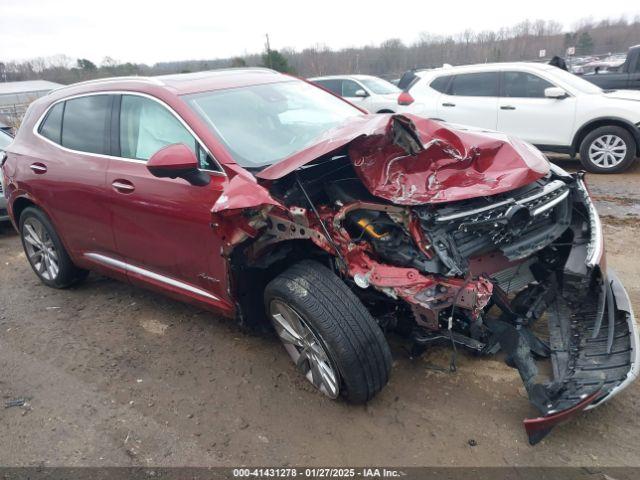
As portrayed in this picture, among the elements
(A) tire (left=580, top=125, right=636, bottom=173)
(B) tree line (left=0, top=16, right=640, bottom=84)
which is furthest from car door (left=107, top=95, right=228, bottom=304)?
(B) tree line (left=0, top=16, right=640, bottom=84)

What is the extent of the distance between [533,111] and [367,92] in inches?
146

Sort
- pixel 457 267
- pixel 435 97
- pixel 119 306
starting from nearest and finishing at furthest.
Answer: pixel 457 267 → pixel 119 306 → pixel 435 97

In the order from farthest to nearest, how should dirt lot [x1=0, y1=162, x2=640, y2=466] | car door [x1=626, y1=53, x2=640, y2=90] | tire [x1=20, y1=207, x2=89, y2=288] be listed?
1. car door [x1=626, y1=53, x2=640, y2=90]
2. tire [x1=20, y1=207, x2=89, y2=288]
3. dirt lot [x1=0, y1=162, x2=640, y2=466]

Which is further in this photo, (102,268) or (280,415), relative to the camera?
(102,268)

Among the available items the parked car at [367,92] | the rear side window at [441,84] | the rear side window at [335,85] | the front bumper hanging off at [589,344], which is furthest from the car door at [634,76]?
the front bumper hanging off at [589,344]

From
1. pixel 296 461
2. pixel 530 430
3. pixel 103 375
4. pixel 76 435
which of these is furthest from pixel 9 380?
pixel 530 430

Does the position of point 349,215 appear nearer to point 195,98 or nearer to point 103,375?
point 195,98

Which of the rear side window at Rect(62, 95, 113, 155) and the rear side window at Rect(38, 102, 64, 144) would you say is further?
the rear side window at Rect(38, 102, 64, 144)

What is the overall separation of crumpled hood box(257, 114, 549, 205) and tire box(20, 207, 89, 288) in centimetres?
249

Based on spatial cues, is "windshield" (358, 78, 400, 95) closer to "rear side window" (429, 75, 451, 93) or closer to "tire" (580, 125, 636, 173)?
"rear side window" (429, 75, 451, 93)

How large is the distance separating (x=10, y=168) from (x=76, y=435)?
8.96ft

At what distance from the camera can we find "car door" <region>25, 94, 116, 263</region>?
3.55 meters

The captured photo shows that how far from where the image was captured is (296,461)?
7.96 ft

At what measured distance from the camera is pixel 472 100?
8250mm
